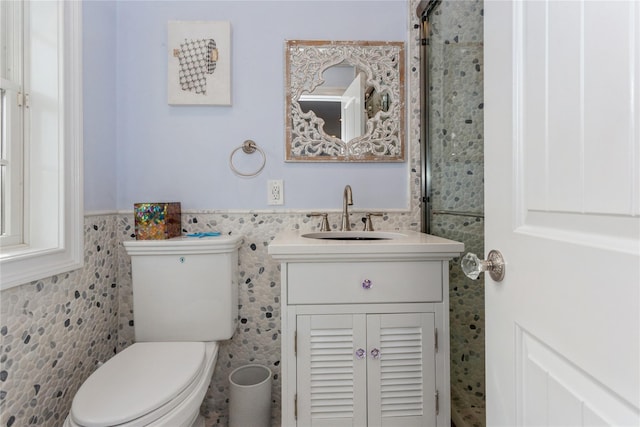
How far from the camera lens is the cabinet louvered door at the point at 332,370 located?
113 centimetres

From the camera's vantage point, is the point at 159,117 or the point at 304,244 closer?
the point at 304,244

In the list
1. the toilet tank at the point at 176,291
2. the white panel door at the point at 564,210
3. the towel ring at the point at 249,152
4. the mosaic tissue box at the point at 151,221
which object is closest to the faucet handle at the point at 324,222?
the towel ring at the point at 249,152

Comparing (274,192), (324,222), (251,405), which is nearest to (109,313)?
(251,405)

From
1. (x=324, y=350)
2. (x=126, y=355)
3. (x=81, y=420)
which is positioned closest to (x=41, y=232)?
(x=126, y=355)

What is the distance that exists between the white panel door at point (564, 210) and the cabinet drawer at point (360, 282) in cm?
51

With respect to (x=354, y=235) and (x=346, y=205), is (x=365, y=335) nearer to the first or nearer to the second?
(x=354, y=235)

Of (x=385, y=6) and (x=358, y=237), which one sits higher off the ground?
(x=385, y=6)

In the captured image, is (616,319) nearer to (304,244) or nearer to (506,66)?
(506,66)

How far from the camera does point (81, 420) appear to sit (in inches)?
33.6

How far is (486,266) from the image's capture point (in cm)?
61

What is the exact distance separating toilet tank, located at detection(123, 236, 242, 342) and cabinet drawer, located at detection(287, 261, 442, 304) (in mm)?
467

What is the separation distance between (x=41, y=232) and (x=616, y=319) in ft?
5.29

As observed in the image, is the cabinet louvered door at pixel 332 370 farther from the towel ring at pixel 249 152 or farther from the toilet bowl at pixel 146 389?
the towel ring at pixel 249 152

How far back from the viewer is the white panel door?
1.13 ft
